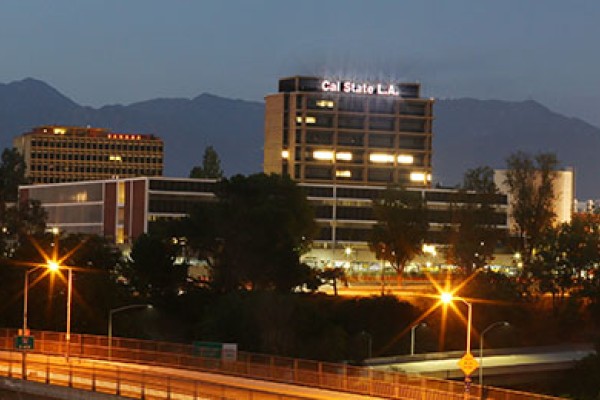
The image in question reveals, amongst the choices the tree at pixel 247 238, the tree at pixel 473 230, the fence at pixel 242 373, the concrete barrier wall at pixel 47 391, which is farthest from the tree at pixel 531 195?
the concrete barrier wall at pixel 47 391

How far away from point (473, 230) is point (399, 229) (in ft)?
37.2

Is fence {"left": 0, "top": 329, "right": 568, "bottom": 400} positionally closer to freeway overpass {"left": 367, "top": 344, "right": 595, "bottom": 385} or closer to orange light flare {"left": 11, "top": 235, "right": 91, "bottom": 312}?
orange light flare {"left": 11, "top": 235, "right": 91, "bottom": 312}

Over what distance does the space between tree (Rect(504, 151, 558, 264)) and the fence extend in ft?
327

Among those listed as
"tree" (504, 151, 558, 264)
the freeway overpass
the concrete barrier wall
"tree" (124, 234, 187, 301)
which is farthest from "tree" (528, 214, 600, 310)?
the concrete barrier wall

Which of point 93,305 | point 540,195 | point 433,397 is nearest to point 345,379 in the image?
point 433,397

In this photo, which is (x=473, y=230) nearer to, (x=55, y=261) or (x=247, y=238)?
(x=247, y=238)

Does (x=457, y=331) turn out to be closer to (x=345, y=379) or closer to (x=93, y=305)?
(x=93, y=305)

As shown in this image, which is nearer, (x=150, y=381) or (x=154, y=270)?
(x=150, y=381)

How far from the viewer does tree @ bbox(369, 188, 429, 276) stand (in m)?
180

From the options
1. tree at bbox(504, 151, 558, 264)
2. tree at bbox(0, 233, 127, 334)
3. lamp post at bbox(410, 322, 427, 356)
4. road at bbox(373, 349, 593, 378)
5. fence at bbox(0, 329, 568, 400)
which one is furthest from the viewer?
tree at bbox(504, 151, 558, 264)

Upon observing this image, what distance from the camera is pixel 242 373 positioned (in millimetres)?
78062

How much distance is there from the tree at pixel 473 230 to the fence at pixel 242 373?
3286 inches

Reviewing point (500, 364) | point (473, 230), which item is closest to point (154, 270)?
point (473, 230)

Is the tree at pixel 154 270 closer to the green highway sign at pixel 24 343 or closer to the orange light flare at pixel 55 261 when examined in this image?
the orange light flare at pixel 55 261
